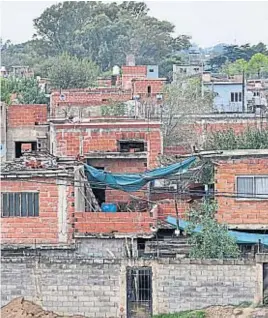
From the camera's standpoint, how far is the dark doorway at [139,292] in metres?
15.6

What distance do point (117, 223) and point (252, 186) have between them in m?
3.06

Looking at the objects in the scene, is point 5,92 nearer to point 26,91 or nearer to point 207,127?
point 26,91

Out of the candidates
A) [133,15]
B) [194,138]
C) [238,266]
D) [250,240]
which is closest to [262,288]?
[238,266]

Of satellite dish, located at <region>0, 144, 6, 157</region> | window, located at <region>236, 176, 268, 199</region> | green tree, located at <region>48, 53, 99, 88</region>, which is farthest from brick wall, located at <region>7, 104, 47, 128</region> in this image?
green tree, located at <region>48, 53, 99, 88</region>

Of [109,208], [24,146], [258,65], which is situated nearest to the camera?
[109,208]

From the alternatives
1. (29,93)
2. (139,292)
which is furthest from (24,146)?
(29,93)

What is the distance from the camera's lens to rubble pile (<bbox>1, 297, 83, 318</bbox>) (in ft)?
51.1

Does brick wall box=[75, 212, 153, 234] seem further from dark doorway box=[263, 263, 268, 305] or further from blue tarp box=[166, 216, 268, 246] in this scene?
dark doorway box=[263, 263, 268, 305]

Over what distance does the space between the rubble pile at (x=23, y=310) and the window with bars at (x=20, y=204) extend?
2050 millimetres

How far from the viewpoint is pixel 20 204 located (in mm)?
17312

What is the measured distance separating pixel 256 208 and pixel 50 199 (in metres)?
4.43

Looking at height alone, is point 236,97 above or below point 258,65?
below

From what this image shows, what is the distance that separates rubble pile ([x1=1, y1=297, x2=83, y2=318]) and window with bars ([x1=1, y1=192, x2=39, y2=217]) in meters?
2.05

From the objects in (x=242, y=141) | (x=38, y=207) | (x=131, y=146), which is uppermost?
(x=242, y=141)
